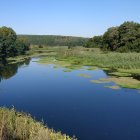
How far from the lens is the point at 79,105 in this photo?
29422mm

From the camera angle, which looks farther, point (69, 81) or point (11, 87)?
point (69, 81)

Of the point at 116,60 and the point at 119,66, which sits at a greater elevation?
the point at 116,60

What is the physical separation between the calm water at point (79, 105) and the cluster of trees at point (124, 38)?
43.6 m

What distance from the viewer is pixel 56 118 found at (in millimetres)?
25031

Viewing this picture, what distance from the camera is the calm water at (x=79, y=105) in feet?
73.2

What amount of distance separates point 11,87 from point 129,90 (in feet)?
47.7

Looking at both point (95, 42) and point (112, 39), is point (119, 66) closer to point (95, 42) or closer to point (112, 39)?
point (112, 39)

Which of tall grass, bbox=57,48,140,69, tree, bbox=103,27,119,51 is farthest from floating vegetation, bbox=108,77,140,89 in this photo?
tree, bbox=103,27,119,51

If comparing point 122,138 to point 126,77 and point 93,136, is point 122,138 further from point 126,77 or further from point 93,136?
point 126,77

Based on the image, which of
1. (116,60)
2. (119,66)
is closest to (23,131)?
(119,66)

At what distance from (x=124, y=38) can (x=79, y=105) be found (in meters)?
60.8

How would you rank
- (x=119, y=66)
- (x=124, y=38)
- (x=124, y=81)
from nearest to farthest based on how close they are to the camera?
(x=124, y=81) < (x=119, y=66) < (x=124, y=38)

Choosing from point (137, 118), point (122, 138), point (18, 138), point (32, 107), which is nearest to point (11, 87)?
point (32, 107)

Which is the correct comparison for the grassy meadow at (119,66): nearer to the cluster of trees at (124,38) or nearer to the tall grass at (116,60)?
the tall grass at (116,60)
